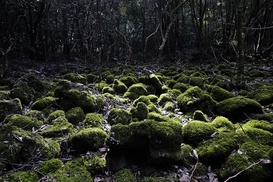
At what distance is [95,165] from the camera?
2.93 m

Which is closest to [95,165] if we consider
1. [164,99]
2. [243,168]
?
[243,168]

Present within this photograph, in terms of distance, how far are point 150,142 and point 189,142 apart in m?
0.81

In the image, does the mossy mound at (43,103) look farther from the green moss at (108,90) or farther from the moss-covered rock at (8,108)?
the green moss at (108,90)

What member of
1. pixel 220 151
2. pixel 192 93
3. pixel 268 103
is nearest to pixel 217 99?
pixel 192 93

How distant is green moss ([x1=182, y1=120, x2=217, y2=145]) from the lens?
3.49 meters

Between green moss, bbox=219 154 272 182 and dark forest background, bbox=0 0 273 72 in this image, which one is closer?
green moss, bbox=219 154 272 182

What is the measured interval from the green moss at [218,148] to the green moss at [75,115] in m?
2.19

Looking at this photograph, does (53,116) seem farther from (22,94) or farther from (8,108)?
(22,94)

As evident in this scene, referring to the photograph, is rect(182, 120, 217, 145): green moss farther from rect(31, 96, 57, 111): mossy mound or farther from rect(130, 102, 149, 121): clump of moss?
rect(31, 96, 57, 111): mossy mound

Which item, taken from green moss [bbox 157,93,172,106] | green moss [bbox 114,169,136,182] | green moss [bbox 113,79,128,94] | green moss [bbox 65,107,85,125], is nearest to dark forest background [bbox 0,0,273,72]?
green moss [bbox 113,79,128,94]

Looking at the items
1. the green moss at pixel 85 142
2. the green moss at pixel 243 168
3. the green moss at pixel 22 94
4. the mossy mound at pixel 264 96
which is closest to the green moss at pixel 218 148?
the green moss at pixel 243 168

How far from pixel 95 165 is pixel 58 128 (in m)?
1.12

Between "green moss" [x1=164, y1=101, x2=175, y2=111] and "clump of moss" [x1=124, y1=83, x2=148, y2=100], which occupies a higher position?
"clump of moss" [x1=124, y1=83, x2=148, y2=100]

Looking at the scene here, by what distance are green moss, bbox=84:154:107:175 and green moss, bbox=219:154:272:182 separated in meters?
1.45
